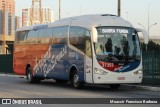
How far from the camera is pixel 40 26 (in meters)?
26.1

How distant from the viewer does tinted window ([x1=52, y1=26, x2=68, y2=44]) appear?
22580mm

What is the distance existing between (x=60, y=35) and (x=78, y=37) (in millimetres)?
2273

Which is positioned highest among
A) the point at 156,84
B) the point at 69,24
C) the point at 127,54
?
the point at 69,24

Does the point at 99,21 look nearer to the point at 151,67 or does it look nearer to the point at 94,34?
the point at 94,34

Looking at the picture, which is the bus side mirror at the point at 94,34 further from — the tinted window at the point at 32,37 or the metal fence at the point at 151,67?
the tinted window at the point at 32,37

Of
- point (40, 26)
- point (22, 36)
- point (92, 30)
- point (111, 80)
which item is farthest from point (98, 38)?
point (22, 36)

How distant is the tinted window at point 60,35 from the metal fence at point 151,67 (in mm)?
4539

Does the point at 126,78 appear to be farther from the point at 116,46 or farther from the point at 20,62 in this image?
the point at 20,62

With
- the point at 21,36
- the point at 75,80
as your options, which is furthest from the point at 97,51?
the point at 21,36

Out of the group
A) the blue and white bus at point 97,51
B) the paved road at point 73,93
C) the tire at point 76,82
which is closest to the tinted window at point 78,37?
the blue and white bus at point 97,51

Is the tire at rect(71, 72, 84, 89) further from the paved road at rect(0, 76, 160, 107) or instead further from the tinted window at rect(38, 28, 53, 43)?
the tinted window at rect(38, 28, 53, 43)

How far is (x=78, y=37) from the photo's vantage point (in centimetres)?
2103

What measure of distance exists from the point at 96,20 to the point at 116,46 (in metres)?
1.61

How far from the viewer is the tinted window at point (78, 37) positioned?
810 inches
